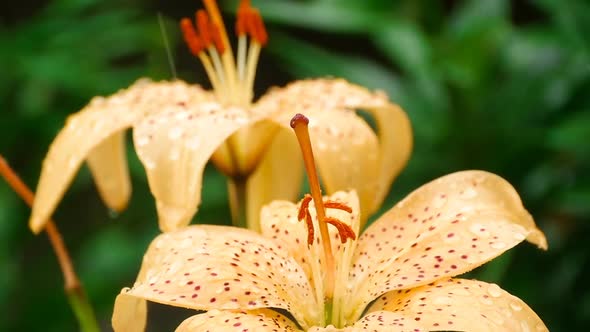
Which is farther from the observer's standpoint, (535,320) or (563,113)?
(563,113)

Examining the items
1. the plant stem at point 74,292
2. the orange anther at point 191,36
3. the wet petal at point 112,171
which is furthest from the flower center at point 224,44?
the plant stem at point 74,292

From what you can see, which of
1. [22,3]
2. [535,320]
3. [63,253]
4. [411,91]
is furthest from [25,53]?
[535,320]

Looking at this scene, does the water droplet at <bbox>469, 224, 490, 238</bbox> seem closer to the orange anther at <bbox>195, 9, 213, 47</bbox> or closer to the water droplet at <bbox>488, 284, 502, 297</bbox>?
the water droplet at <bbox>488, 284, 502, 297</bbox>

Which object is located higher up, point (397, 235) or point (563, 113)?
point (397, 235)

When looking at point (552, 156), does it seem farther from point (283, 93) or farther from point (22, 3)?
point (22, 3)

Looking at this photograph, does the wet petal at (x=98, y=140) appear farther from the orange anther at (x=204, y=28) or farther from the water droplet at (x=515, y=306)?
the water droplet at (x=515, y=306)

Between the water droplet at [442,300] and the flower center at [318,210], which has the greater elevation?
the flower center at [318,210]
